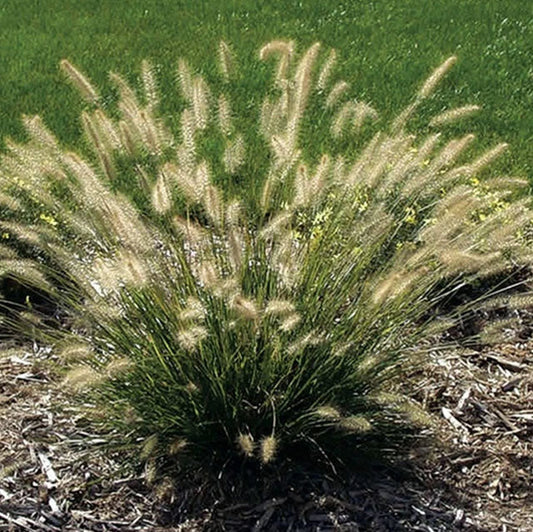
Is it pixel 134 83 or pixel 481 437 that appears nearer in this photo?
pixel 481 437

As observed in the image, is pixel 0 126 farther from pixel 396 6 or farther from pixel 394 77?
pixel 396 6

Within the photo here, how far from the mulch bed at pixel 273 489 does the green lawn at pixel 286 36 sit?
2705 millimetres

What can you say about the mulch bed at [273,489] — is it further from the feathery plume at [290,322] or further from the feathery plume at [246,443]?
the feathery plume at [290,322]

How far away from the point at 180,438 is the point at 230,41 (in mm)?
5244

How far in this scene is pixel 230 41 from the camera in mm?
7961

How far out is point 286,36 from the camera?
8.12 metres

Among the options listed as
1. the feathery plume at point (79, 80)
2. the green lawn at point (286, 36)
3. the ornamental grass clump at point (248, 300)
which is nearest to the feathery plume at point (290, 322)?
the ornamental grass clump at point (248, 300)

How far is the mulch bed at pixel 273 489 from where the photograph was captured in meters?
3.28

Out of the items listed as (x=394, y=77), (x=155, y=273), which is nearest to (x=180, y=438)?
(x=155, y=273)

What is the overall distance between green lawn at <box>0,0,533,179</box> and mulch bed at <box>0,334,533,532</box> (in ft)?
8.87

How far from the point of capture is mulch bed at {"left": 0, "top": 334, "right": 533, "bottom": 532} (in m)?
3.28

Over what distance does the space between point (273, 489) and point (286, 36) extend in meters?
5.40

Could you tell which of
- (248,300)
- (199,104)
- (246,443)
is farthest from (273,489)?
(199,104)

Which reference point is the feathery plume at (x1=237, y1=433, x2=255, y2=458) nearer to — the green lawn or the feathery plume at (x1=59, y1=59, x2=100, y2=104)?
the feathery plume at (x1=59, y1=59, x2=100, y2=104)
